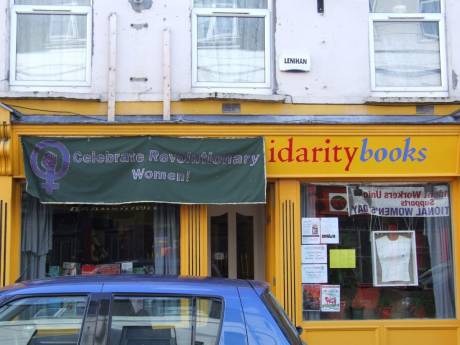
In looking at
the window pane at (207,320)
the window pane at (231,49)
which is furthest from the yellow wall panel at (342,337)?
the window pane at (207,320)

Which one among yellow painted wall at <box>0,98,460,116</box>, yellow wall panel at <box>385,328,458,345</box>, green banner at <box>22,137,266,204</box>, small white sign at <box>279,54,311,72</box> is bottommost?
yellow wall panel at <box>385,328,458,345</box>

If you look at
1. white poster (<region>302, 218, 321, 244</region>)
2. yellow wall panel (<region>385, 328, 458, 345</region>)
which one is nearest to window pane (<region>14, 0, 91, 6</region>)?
white poster (<region>302, 218, 321, 244</region>)

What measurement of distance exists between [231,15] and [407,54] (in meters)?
2.40

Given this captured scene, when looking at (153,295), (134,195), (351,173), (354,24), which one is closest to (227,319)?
(153,295)

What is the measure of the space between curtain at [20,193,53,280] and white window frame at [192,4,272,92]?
253cm

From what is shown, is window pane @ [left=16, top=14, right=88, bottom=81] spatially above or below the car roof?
above

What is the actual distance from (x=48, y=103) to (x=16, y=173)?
96 centimetres

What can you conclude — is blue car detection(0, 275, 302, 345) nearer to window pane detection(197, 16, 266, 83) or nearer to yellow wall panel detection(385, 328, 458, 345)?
yellow wall panel detection(385, 328, 458, 345)

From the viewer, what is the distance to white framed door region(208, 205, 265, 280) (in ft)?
30.0

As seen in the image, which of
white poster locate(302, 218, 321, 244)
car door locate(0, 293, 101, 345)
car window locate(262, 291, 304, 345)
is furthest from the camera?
white poster locate(302, 218, 321, 244)

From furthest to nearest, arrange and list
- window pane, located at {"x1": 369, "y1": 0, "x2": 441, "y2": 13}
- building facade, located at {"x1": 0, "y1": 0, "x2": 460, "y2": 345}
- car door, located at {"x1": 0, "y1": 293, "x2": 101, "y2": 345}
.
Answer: window pane, located at {"x1": 369, "y1": 0, "x2": 441, "y2": 13} < building facade, located at {"x1": 0, "y1": 0, "x2": 460, "y2": 345} < car door, located at {"x1": 0, "y1": 293, "x2": 101, "y2": 345}

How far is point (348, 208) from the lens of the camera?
8.20 m

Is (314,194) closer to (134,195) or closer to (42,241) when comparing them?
(134,195)

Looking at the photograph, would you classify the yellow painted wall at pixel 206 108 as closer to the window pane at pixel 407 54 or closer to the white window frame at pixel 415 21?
the white window frame at pixel 415 21
